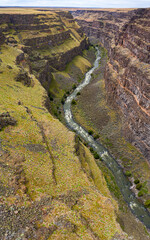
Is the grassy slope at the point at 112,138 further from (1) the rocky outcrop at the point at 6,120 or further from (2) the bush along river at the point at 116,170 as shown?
(1) the rocky outcrop at the point at 6,120

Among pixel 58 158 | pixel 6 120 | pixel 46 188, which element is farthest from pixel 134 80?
pixel 46 188

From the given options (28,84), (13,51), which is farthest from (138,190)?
(13,51)

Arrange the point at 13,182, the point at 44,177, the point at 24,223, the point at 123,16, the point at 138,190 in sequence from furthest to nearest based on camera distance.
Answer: the point at 123,16, the point at 138,190, the point at 44,177, the point at 13,182, the point at 24,223

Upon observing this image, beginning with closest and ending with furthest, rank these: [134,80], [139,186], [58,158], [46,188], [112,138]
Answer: [46,188] < [58,158] < [139,186] < [134,80] < [112,138]

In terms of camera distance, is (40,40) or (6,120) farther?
(40,40)

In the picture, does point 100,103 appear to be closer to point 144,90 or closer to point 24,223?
point 144,90

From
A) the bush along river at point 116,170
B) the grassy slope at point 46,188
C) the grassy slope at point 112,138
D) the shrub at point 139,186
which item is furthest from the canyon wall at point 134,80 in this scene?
the grassy slope at point 46,188

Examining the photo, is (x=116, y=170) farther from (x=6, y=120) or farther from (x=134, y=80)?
(x=6, y=120)

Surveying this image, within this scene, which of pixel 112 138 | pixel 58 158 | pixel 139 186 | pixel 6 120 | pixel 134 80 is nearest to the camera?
pixel 58 158
